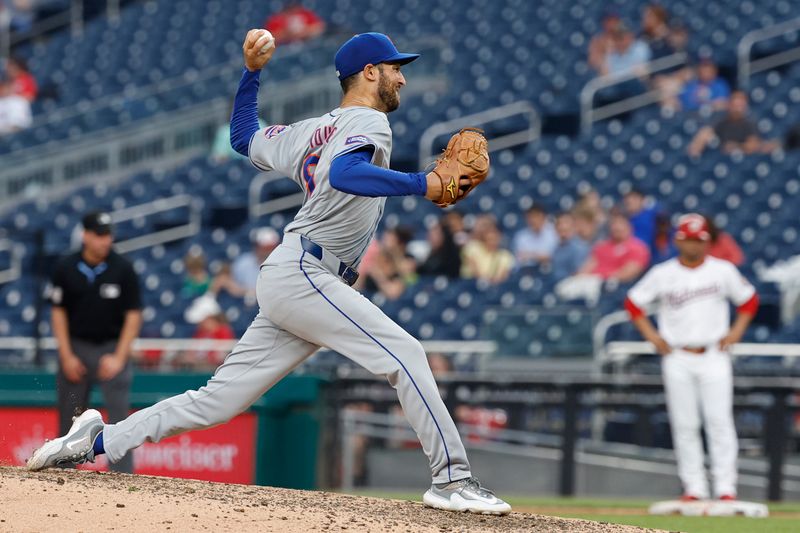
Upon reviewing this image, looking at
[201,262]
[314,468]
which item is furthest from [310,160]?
[201,262]

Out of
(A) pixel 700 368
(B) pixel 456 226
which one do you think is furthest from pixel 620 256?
(A) pixel 700 368

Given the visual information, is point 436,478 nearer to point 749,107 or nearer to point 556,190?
point 556,190

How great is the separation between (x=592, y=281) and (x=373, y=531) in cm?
751

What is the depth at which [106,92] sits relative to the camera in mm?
20469

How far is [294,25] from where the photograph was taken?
19656mm

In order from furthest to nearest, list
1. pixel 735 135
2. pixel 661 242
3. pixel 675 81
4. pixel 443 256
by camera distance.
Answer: pixel 675 81 → pixel 735 135 → pixel 443 256 → pixel 661 242

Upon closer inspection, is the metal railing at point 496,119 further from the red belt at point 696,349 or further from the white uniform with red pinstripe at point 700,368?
the red belt at point 696,349

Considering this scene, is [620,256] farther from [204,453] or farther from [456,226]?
[204,453]

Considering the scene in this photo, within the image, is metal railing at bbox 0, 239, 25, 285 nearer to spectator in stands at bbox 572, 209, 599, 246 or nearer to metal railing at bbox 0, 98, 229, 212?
metal railing at bbox 0, 98, 229, 212

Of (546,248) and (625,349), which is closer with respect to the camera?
(625,349)

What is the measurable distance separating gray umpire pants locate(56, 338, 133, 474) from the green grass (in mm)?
1702

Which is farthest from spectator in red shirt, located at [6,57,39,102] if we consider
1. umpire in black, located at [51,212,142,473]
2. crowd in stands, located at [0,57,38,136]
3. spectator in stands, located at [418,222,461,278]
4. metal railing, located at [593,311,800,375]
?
umpire in black, located at [51,212,142,473]

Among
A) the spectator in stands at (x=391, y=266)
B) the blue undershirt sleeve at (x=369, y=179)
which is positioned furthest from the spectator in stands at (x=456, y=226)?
the blue undershirt sleeve at (x=369, y=179)

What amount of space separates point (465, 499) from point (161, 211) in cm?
1150
